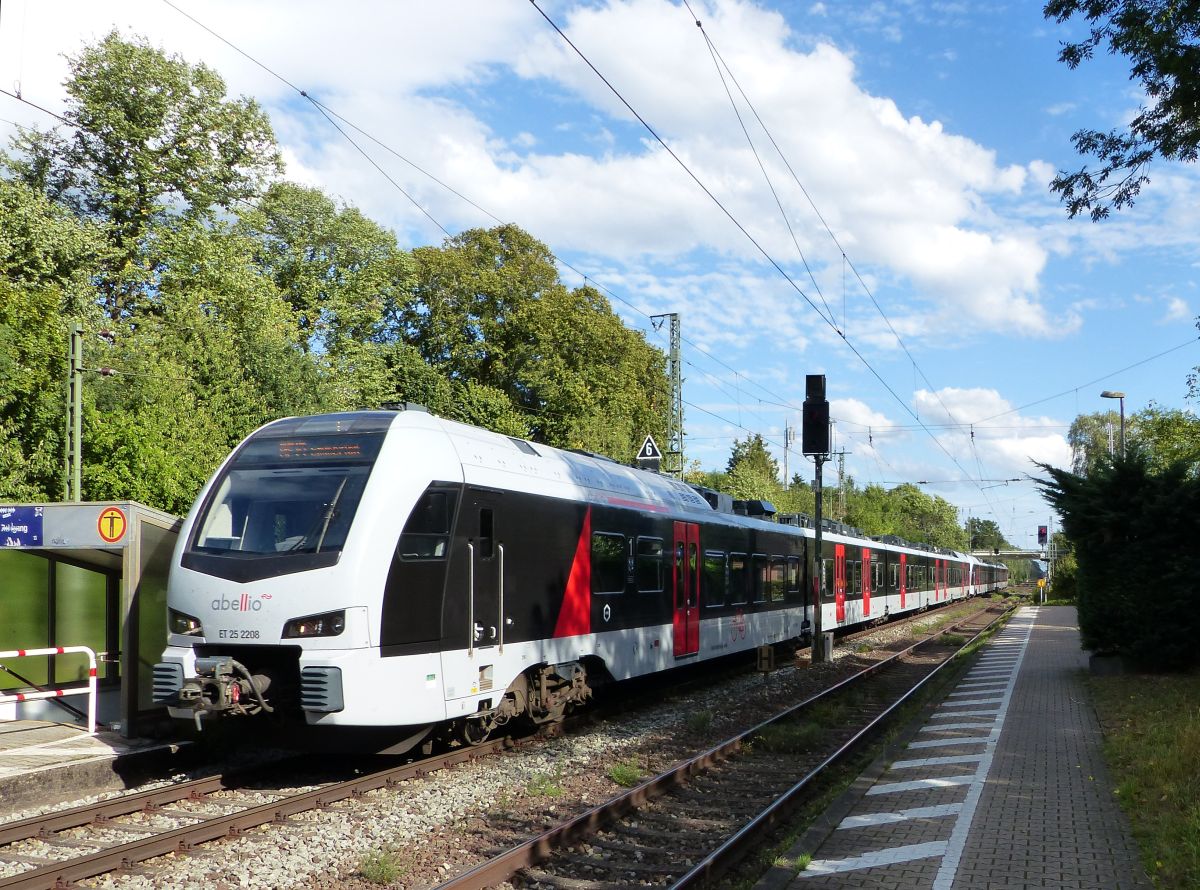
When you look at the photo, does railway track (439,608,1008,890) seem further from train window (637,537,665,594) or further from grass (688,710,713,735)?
train window (637,537,665,594)

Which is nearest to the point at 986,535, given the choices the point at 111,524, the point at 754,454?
the point at 754,454

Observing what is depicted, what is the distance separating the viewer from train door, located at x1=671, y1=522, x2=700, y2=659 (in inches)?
608

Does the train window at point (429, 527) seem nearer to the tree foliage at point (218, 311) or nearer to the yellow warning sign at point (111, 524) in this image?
the yellow warning sign at point (111, 524)

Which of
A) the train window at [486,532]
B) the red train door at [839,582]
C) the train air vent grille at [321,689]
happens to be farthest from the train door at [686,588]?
the red train door at [839,582]

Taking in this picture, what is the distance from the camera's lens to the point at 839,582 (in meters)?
26.6

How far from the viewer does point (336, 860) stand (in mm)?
7020

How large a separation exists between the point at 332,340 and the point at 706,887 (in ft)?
116

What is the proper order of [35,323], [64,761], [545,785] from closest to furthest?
1. [64,761]
2. [545,785]
3. [35,323]

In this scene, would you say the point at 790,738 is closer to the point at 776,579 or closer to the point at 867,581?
Result: the point at 776,579

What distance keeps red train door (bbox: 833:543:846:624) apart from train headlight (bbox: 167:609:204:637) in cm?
1916

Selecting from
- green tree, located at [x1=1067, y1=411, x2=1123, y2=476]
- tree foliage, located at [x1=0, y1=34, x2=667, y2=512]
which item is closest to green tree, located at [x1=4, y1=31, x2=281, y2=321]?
tree foliage, located at [x1=0, y1=34, x2=667, y2=512]

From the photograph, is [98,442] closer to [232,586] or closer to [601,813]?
[232,586]

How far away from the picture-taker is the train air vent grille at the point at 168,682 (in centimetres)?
891

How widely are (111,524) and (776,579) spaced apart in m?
13.6
